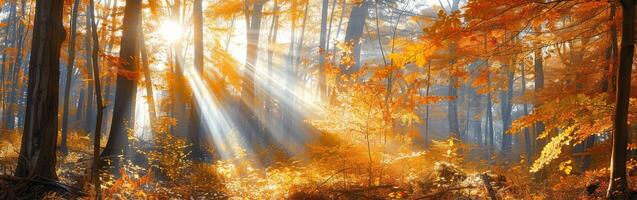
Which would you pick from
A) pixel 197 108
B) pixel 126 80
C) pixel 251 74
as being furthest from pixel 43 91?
pixel 251 74

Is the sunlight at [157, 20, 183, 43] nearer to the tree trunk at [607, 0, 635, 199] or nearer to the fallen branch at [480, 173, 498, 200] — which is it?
the fallen branch at [480, 173, 498, 200]

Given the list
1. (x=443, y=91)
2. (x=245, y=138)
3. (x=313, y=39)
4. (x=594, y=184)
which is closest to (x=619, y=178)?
(x=594, y=184)

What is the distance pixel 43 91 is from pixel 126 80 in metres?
4.51

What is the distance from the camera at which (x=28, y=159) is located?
20.5 ft

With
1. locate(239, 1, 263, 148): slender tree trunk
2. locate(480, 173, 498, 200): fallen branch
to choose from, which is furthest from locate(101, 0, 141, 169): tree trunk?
locate(480, 173, 498, 200): fallen branch

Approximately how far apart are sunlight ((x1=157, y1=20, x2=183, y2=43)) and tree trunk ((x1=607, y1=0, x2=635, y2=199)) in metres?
18.7

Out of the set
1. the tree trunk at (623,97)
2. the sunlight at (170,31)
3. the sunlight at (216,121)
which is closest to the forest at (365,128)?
the tree trunk at (623,97)

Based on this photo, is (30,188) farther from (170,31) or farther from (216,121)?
(216,121)

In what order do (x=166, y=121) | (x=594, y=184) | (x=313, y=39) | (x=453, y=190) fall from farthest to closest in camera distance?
(x=313, y=39), (x=166, y=121), (x=453, y=190), (x=594, y=184)

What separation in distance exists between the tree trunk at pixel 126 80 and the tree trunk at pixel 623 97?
9749 millimetres

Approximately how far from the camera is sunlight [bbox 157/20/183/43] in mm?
20812

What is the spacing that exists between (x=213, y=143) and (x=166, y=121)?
2651 millimetres

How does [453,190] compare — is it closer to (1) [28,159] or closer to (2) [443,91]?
(1) [28,159]

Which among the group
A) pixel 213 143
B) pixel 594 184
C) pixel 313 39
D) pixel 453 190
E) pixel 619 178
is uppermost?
pixel 313 39
